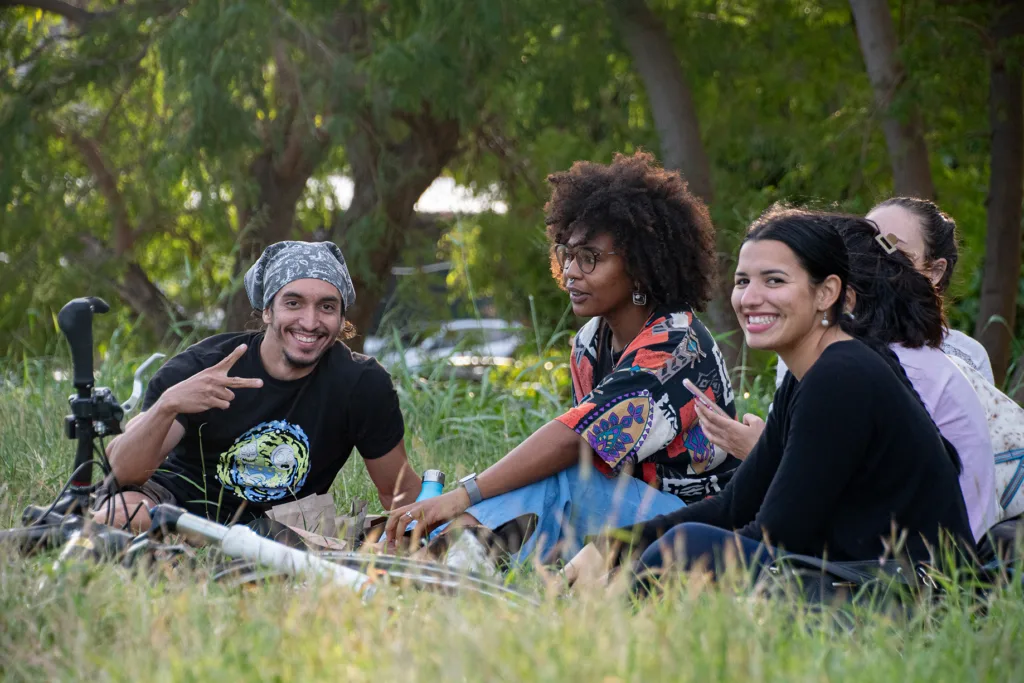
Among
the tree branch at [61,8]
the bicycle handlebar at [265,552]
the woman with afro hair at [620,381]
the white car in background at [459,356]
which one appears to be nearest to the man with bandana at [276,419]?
the woman with afro hair at [620,381]

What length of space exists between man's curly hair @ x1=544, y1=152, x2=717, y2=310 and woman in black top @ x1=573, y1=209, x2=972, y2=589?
2.89 ft

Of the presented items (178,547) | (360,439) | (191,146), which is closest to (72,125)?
(191,146)

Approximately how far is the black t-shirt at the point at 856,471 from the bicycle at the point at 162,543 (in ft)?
2.31

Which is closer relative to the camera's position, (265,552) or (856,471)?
(265,552)

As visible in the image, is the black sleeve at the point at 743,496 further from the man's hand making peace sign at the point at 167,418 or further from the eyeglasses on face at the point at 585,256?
the man's hand making peace sign at the point at 167,418

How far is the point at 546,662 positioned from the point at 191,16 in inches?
265

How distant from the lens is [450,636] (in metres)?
2.23

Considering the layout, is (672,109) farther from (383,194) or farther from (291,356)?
(291,356)

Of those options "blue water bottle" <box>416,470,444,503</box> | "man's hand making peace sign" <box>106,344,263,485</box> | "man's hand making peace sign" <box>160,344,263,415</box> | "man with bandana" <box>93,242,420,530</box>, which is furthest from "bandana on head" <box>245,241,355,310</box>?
"blue water bottle" <box>416,470,444,503</box>

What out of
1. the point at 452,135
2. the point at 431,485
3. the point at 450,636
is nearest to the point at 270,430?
the point at 431,485

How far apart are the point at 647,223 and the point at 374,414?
3.60 ft

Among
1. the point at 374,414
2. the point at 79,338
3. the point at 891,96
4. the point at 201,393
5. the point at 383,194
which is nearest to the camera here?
the point at 79,338

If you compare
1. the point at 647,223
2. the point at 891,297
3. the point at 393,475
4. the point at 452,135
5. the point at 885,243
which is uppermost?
the point at 452,135

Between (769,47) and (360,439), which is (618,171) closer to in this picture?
(360,439)
